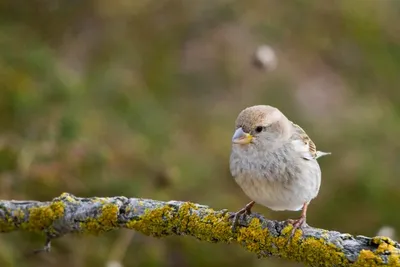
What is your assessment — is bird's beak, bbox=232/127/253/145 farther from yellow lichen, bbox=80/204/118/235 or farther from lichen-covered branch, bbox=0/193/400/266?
yellow lichen, bbox=80/204/118/235

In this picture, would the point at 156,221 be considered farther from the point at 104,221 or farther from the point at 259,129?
the point at 259,129

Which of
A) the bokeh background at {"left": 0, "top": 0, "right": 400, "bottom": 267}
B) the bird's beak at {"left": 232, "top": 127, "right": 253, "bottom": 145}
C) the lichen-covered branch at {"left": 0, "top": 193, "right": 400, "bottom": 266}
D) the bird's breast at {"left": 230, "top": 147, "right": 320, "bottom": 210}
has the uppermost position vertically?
the bokeh background at {"left": 0, "top": 0, "right": 400, "bottom": 267}

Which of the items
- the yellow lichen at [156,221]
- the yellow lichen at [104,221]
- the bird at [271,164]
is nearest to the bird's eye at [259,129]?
the bird at [271,164]

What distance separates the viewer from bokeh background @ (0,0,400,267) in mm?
4051

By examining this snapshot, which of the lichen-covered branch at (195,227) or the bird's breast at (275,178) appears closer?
the lichen-covered branch at (195,227)

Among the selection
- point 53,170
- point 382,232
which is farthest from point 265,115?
point 53,170

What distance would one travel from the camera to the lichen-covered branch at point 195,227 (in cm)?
253

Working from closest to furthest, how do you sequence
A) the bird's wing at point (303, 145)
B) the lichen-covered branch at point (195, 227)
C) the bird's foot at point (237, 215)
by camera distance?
the lichen-covered branch at point (195, 227), the bird's foot at point (237, 215), the bird's wing at point (303, 145)

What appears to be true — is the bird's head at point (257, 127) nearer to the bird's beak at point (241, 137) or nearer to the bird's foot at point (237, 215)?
the bird's beak at point (241, 137)

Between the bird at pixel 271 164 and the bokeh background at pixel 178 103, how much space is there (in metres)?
0.95

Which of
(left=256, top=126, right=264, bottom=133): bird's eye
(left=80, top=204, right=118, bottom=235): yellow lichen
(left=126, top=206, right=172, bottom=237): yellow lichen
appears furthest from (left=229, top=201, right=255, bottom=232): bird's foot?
(left=80, top=204, right=118, bottom=235): yellow lichen

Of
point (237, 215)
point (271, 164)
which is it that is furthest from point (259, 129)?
point (237, 215)

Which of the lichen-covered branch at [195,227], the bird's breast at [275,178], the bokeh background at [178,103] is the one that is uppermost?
the bokeh background at [178,103]

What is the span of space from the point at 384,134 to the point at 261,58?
131 cm
